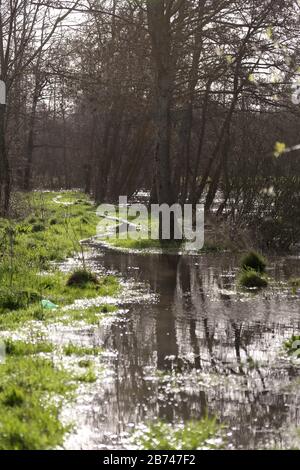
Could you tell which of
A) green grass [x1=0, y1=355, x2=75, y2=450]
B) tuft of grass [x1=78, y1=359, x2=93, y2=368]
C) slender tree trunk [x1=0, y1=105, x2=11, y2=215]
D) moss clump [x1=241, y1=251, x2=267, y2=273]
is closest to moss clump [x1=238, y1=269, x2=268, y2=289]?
moss clump [x1=241, y1=251, x2=267, y2=273]

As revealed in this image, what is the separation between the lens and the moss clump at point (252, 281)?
1260 centimetres

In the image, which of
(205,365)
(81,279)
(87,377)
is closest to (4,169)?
(81,279)

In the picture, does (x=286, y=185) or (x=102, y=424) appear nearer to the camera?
(x=102, y=424)

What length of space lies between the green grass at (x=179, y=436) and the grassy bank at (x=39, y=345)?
63 centimetres

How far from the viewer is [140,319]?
9.91 meters

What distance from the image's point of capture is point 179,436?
17.8ft

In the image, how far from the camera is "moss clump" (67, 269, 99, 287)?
39.8 feet

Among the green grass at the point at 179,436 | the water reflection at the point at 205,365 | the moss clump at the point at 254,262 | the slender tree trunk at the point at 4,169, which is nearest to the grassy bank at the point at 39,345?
the water reflection at the point at 205,365

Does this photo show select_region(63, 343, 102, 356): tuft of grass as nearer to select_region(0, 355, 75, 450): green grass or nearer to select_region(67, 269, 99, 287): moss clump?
select_region(0, 355, 75, 450): green grass

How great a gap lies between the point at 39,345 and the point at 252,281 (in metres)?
5.49

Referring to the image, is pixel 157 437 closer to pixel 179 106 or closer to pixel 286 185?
pixel 286 185

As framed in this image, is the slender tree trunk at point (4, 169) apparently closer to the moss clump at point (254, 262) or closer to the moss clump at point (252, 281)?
the moss clump at point (254, 262)
